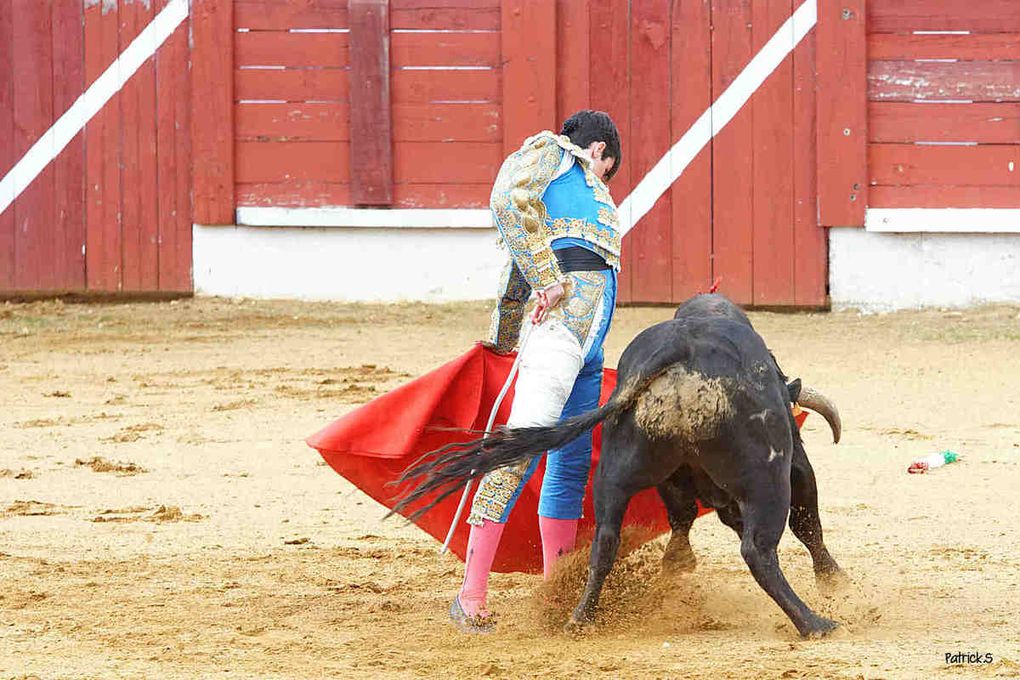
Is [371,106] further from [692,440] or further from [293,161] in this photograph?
[692,440]

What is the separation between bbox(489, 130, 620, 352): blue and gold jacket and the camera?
3.41 metres

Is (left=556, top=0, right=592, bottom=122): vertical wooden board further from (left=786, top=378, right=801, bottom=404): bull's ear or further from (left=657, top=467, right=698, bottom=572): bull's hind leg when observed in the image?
(left=786, top=378, right=801, bottom=404): bull's ear

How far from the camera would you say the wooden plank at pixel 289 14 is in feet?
30.7

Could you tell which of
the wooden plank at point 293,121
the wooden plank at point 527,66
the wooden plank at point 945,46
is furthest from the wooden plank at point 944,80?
the wooden plank at point 293,121

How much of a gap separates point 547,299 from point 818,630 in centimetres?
91

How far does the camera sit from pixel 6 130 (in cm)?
970

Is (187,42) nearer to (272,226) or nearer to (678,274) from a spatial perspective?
(272,226)

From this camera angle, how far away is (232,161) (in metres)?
9.48

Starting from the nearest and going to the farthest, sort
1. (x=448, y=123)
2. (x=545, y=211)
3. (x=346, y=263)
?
(x=545, y=211) < (x=448, y=123) < (x=346, y=263)

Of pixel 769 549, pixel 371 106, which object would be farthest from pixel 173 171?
pixel 769 549

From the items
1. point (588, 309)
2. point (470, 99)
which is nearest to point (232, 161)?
point (470, 99)

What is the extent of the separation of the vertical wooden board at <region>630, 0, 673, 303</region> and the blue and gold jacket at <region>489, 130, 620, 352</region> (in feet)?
18.7

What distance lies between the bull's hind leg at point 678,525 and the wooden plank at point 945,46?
229 inches

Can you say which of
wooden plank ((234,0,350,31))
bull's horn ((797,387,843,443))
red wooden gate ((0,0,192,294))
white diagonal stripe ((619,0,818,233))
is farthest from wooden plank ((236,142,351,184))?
bull's horn ((797,387,843,443))
